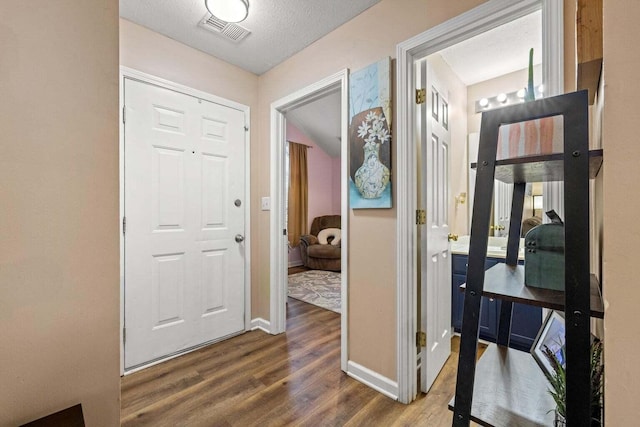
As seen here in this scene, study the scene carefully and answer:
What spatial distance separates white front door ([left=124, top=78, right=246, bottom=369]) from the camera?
2008 millimetres

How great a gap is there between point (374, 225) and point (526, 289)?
1.05m

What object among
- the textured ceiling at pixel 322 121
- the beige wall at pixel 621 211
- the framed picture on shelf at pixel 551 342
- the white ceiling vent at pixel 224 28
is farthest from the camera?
the textured ceiling at pixel 322 121

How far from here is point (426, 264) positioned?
1715 millimetres

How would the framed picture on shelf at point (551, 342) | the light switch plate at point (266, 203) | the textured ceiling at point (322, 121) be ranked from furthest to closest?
the textured ceiling at point (322, 121), the light switch plate at point (266, 203), the framed picture on shelf at point (551, 342)

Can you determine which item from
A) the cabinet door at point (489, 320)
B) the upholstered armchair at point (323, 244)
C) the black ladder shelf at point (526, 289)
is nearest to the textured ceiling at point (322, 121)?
the upholstered armchair at point (323, 244)

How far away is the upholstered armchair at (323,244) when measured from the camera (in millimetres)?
5074

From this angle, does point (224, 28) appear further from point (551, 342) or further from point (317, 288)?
point (317, 288)

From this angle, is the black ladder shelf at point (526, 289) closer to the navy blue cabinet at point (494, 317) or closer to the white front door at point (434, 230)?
the white front door at point (434, 230)

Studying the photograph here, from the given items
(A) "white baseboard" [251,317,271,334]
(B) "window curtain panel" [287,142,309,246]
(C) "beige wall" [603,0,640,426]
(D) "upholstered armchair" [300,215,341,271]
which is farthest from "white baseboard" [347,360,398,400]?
(B) "window curtain panel" [287,142,309,246]

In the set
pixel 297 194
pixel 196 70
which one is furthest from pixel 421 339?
pixel 297 194

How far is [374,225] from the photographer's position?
5.92ft

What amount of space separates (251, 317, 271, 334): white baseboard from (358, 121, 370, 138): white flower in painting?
184 cm

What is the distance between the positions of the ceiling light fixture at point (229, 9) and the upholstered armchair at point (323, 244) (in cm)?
384

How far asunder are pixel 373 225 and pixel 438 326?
82cm
